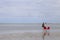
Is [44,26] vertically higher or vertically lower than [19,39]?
higher

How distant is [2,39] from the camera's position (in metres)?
6.95

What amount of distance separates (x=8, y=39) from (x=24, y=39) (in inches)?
26.8

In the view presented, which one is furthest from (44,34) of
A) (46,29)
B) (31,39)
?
(31,39)

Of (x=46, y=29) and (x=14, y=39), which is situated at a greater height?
(x=46, y=29)

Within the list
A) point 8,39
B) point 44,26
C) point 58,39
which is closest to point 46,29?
point 44,26

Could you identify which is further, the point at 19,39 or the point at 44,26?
the point at 19,39

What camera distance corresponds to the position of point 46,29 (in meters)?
5.21

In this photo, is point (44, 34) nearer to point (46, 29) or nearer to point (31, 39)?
point (46, 29)

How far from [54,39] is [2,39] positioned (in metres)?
2.16

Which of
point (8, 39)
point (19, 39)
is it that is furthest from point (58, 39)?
point (8, 39)

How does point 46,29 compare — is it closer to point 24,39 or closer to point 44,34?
point 44,34

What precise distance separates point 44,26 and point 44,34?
0.93 ft

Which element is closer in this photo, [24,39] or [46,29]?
[46,29]

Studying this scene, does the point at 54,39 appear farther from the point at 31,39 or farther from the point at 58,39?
the point at 31,39
